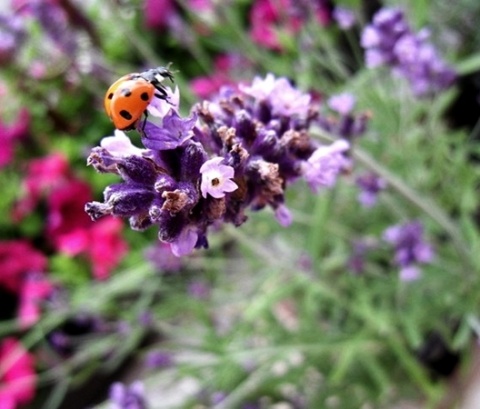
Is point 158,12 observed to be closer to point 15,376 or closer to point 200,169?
point 15,376

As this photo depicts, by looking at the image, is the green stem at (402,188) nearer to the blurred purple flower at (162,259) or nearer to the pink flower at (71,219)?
the blurred purple flower at (162,259)

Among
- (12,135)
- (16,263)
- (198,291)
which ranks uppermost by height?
(12,135)

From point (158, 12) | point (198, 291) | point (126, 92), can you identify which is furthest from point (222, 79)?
point (126, 92)

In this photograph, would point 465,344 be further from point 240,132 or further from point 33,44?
point 33,44

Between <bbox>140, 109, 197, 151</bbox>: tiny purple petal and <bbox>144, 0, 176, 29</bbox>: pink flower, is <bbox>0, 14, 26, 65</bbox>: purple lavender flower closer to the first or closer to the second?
<bbox>144, 0, 176, 29</bbox>: pink flower

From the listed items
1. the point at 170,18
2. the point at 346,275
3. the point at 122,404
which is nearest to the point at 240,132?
the point at 122,404
